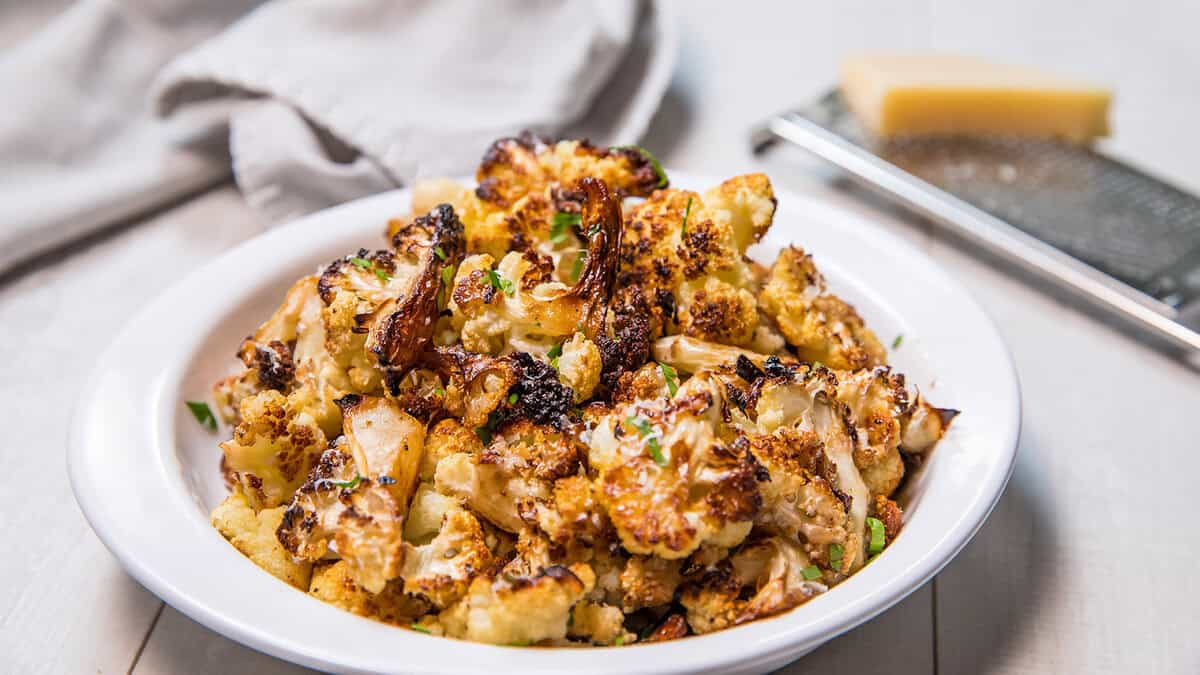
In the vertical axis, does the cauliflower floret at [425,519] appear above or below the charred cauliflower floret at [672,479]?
below

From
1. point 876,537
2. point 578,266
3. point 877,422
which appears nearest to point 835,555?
point 876,537

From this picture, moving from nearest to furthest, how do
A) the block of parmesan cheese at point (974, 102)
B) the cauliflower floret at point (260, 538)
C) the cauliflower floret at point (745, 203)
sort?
the cauliflower floret at point (260, 538)
the cauliflower floret at point (745, 203)
the block of parmesan cheese at point (974, 102)

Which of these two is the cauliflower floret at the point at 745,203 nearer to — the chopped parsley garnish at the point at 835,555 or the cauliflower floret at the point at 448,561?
the chopped parsley garnish at the point at 835,555

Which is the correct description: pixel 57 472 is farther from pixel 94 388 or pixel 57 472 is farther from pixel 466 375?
pixel 466 375

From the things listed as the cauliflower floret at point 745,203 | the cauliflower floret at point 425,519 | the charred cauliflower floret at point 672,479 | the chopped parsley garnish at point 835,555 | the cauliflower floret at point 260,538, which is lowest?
the cauliflower floret at point 260,538

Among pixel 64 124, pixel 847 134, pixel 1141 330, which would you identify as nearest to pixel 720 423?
pixel 1141 330

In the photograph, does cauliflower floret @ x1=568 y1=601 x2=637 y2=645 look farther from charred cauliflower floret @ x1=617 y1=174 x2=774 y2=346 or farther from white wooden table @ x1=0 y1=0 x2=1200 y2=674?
charred cauliflower floret @ x1=617 y1=174 x2=774 y2=346

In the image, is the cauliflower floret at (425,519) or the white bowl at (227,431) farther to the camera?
the cauliflower floret at (425,519)

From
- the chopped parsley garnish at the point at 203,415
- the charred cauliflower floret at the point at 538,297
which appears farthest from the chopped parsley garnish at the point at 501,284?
the chopped parsley garnish at the point at 203,415
